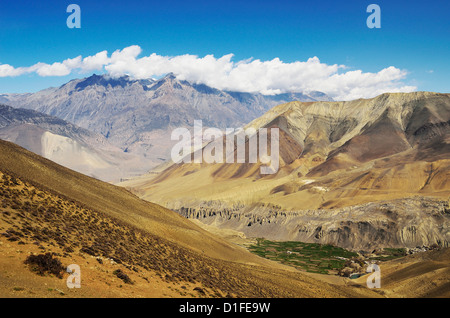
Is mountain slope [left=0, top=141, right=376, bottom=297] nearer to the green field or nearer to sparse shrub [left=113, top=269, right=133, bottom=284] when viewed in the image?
sparse shrub [left=113, top=269, right=133, bottom=284]

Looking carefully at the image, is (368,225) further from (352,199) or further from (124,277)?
(124,277)

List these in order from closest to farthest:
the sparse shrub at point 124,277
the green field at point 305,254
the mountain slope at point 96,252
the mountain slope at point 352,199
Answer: the mountain slope at point 96,252, the sparse shrub at point 124,277, the green field at point 305,254, the mountain slope at point 352,199

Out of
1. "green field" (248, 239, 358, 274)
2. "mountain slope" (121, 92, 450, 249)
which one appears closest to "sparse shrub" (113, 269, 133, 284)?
"green field" (248, 239, 358, 274)

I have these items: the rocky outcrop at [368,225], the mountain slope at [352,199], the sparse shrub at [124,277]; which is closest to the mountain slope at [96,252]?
the sparse shrub at [124,277]

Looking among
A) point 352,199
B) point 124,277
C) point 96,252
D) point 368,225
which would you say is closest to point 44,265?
point 124,277

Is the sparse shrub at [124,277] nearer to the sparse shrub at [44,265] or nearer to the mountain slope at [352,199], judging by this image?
the sparse shrub at [44,265]
